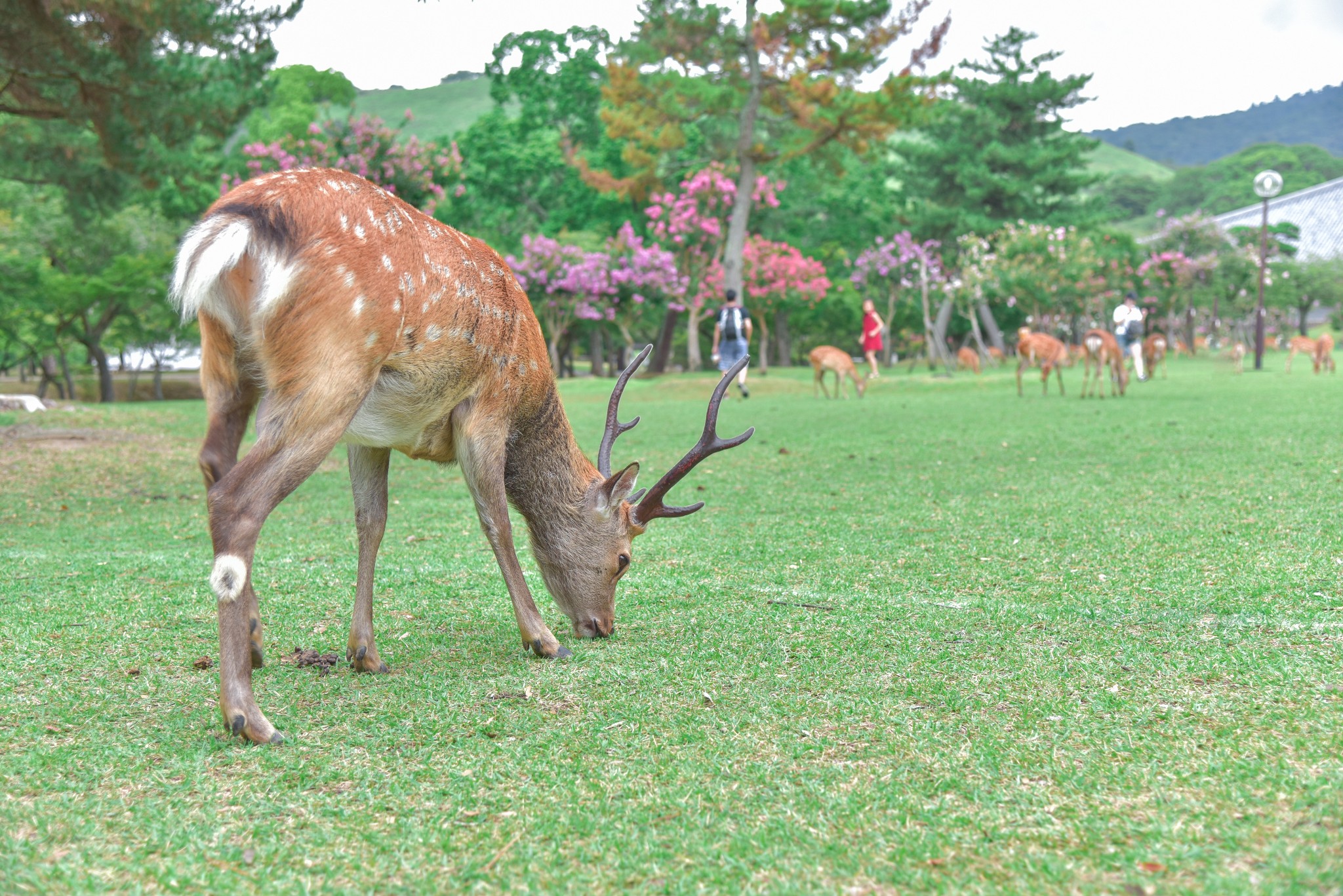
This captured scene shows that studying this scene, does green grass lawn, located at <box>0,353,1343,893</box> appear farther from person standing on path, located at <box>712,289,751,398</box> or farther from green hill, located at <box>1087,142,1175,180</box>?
green hill, located at <box>1087,142,1175,180</box>

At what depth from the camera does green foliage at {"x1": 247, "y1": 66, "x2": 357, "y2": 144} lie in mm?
38188

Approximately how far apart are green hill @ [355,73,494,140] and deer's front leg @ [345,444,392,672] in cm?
6466

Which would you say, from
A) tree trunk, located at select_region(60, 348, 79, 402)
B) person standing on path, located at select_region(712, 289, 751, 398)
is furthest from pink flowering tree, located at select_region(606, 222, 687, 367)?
tree trunk, located at select_region(60, 348, 79, 402)

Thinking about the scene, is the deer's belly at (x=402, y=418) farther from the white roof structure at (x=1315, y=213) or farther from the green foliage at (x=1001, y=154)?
the white roof structure at (x=1315, y=213)

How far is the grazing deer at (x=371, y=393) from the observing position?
113 inches

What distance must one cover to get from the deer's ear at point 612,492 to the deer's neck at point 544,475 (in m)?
0.06

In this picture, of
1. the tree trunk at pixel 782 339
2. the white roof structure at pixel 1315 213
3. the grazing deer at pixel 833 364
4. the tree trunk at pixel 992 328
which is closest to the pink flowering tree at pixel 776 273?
the tree trunk at pixel 782 339

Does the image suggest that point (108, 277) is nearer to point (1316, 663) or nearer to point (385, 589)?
point (385, 589)

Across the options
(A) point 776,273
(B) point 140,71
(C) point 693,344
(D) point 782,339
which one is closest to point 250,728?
(B) point 140,71

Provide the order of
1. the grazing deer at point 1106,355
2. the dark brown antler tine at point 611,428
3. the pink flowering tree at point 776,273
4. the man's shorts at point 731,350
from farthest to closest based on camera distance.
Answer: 1. the pink flowering tree at point 776,273
2. the man's shorts at point 731,350
3. the grazing deer at point 1106,355
4. the dark brown antler tine at point 611,428

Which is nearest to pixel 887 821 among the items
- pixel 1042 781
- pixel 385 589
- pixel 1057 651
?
pixel 1042 781

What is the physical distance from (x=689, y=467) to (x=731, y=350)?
45.7 ft

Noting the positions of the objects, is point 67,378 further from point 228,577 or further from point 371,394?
point 228,577

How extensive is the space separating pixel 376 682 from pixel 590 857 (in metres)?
1.45
